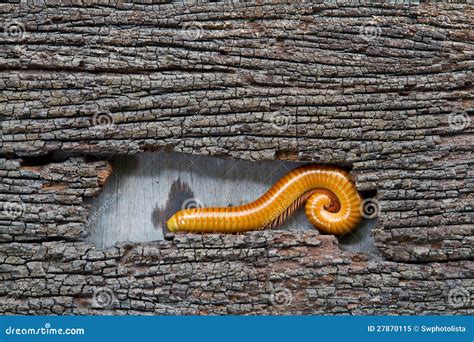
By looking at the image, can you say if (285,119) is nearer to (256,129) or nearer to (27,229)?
(256,129)

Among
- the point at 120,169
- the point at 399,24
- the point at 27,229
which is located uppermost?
the point at 399,24

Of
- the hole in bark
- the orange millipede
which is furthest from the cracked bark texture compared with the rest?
the hole in bark

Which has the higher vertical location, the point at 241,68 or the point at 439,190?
the point at 241,68

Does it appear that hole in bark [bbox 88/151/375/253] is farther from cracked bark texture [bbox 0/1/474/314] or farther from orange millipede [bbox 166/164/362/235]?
cracked bark texture [bbox 0/1/474/314]

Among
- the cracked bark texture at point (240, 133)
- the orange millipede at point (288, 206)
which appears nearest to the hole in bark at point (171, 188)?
the orange millipede at point (288, 206)

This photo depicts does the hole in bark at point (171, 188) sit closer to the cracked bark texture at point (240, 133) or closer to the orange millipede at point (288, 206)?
the orange millipede at point (288, 206)

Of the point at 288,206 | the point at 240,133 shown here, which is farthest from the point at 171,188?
the point at 288,206

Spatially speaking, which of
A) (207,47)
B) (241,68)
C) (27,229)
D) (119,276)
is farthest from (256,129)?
(27,229)

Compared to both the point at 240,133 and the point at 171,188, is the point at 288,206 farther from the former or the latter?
the point at 171,188
